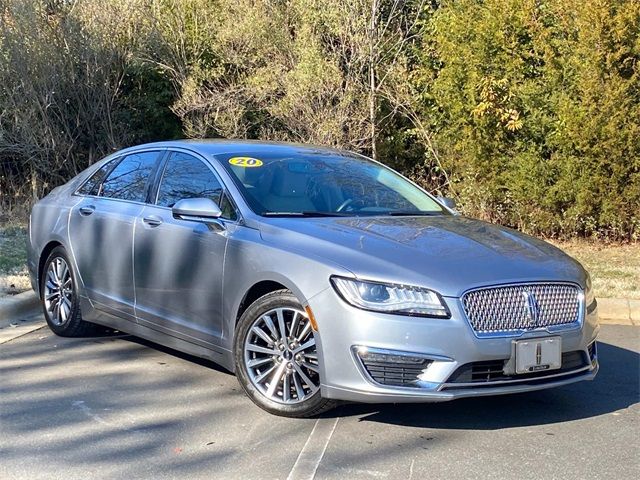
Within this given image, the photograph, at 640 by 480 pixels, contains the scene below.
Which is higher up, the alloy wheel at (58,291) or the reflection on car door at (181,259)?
the reflection on car door at (181,259)

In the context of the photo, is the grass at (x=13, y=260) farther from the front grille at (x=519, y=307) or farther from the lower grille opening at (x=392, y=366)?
the front grille at (x=519, y=307)

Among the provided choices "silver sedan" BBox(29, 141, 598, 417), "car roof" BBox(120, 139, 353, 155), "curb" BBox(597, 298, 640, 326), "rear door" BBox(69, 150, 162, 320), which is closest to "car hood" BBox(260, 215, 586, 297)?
"silver sedan" BBox(29, 141, 598, 417)

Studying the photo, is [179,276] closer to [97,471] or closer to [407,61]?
[97,471]

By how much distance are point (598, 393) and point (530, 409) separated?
67 centimetres

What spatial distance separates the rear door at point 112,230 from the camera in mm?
6012

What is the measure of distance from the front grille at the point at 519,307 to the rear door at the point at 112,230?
8.53 ft

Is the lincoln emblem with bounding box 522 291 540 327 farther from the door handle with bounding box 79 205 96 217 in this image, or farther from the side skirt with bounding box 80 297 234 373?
the door handle with bounding box 79 205 96 217

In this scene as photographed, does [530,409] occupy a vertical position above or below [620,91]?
below

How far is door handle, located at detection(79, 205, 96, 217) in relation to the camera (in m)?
6.48

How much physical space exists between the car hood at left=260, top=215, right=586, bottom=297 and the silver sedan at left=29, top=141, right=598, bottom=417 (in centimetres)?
1

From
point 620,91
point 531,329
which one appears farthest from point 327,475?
point 620,91

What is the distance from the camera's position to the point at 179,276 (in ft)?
18.0

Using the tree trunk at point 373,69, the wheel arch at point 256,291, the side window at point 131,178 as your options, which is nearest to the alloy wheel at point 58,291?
the side window at point 131,178

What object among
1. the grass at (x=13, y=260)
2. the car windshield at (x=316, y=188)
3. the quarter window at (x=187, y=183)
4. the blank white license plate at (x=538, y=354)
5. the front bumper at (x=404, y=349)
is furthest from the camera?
the grass at (x=13, y=260)
